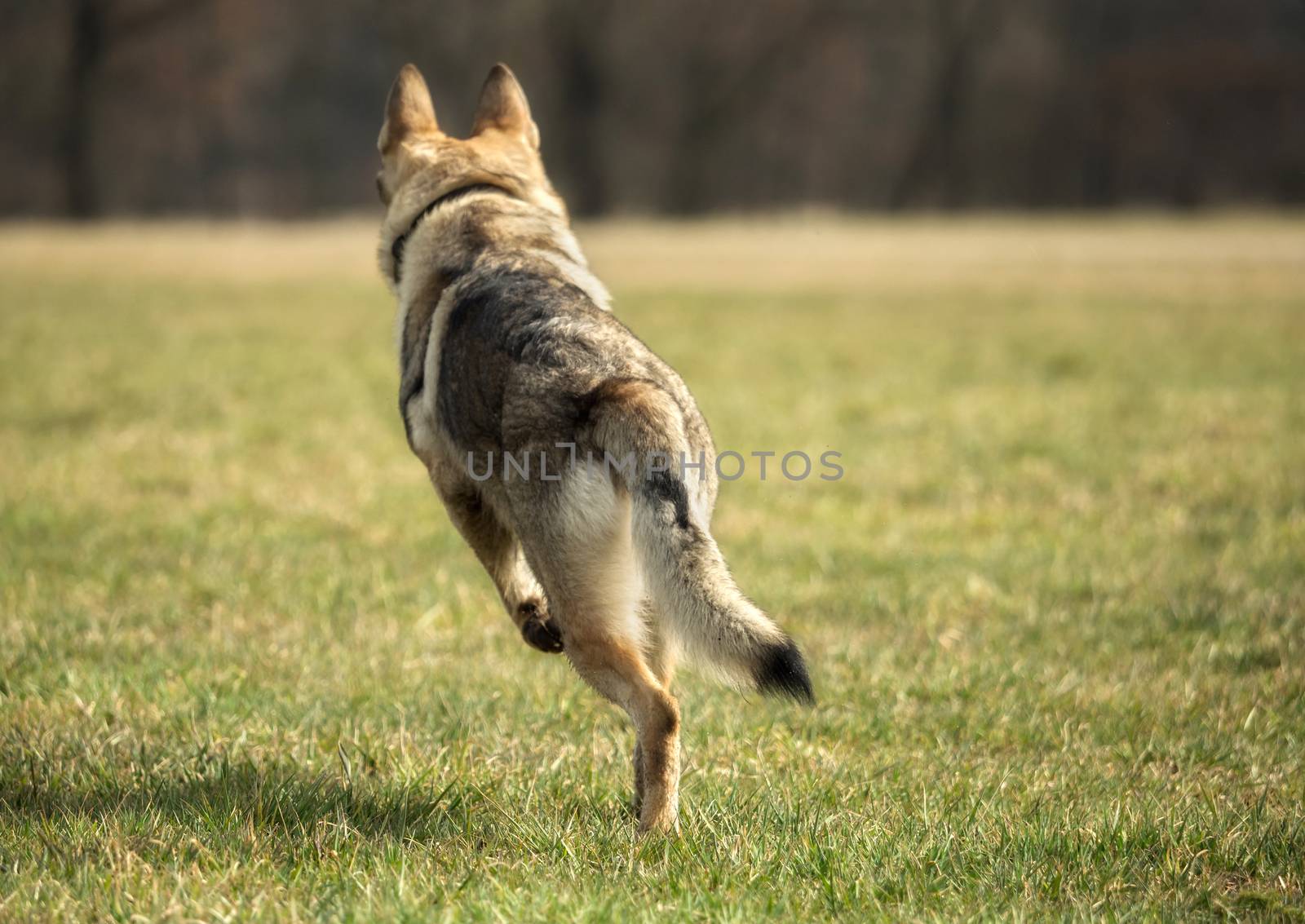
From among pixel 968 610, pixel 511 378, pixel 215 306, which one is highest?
pixel 511 378

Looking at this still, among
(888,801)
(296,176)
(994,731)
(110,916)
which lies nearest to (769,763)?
(888,801)

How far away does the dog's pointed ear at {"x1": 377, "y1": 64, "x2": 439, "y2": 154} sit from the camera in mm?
4680

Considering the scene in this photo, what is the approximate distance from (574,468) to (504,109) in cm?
219

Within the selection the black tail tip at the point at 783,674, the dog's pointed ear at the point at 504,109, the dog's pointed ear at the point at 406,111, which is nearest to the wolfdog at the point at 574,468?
the black tail tip at the point at 783,674

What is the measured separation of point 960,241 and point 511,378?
2896 cm

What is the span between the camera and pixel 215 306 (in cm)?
1856

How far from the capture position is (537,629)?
3744mm

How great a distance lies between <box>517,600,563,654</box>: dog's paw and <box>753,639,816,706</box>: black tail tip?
98 cm

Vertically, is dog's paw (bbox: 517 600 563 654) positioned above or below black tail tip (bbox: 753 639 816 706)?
below

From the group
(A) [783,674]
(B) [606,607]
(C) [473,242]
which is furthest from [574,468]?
(C) [473,242]

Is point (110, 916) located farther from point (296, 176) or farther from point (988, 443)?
→ point (296, 176)
